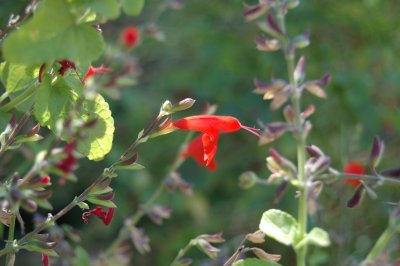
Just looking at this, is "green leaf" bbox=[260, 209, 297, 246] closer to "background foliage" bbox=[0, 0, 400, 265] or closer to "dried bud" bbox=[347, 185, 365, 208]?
"dried bud" bbox=[347, 185, 365, 208]

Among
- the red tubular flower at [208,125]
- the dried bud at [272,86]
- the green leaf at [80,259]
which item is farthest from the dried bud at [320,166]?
the green leaf at [80,259]

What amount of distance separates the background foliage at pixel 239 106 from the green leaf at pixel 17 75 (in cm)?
202

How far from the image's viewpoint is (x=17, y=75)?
1.44 metres

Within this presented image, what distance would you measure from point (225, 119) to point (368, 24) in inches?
96.8

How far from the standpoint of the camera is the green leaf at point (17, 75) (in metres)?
1.42

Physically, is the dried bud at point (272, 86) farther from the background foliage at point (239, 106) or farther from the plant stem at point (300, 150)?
the background foliage at point (239, 106)

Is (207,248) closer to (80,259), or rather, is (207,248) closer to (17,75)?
(80,259)

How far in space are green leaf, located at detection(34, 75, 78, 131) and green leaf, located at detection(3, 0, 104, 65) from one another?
7.1 inches

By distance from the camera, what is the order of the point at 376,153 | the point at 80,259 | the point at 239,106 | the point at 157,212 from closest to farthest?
1. the point at 376,153
2. the point at 80,259
3. the point at 157,212
4. the point at 239,106

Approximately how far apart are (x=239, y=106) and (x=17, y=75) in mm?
2237

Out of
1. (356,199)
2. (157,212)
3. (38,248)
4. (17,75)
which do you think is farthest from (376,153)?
(157,212)

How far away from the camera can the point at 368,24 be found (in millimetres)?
3760

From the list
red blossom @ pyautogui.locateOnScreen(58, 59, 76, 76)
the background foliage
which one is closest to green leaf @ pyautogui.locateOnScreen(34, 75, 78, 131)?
red blossom @ pyautogui.locateOnScreen(58, 59, 76, 76)

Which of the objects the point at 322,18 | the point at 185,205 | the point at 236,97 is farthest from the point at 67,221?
the point at 322,18
